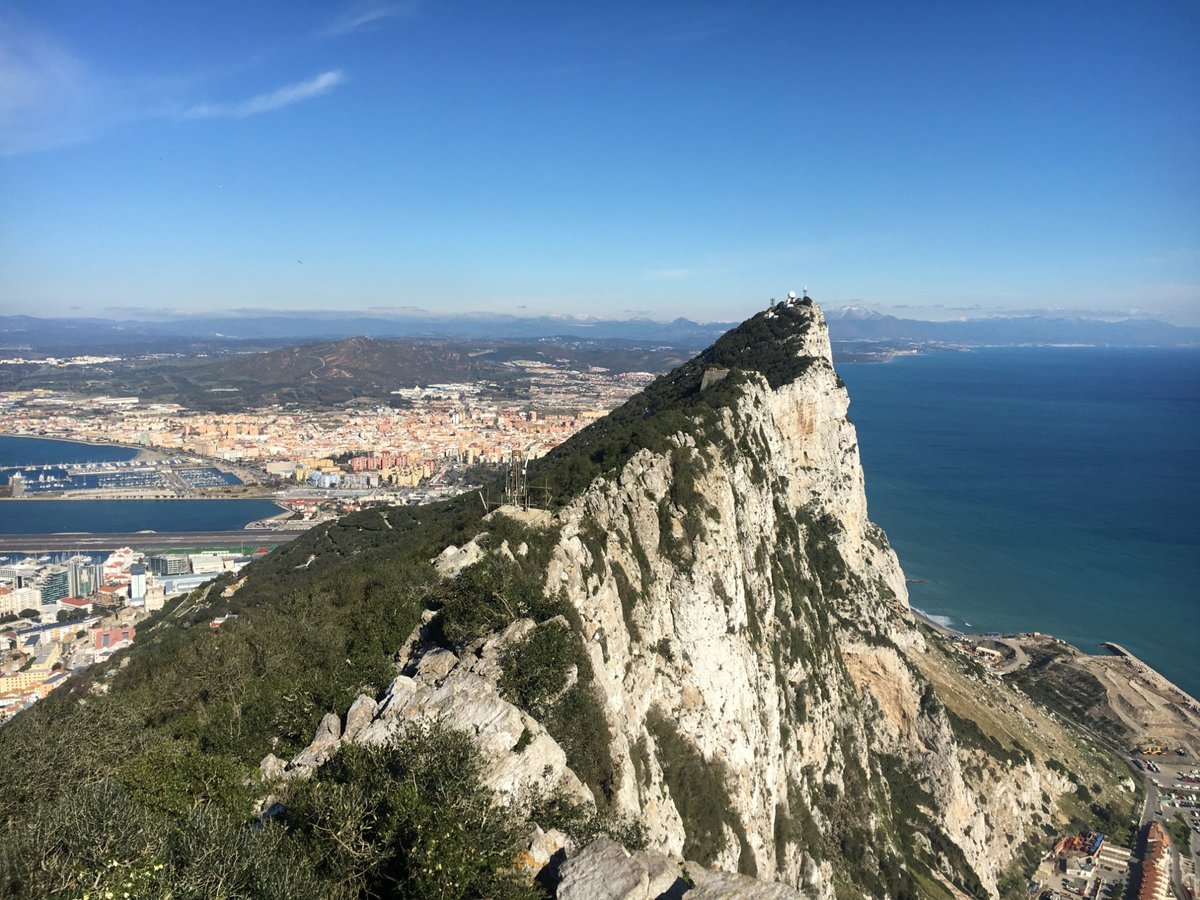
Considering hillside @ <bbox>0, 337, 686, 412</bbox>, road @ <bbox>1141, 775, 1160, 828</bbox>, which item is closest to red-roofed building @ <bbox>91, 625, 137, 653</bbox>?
road @ <bbox>1141, 775, 1160, 828</bbox>

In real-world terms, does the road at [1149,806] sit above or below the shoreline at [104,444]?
below

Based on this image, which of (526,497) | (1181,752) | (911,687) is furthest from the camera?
(1181,752)

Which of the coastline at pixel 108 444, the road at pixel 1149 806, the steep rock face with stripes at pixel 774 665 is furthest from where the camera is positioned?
the coastline at pixel 108 444

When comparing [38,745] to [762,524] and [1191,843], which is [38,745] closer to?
[762,524]

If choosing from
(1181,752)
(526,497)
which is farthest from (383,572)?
(1181,752)

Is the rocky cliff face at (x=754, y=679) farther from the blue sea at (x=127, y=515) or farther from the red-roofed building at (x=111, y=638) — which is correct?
the blue sea at (x=127, y=515)

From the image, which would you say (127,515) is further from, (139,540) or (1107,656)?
(1107,656)

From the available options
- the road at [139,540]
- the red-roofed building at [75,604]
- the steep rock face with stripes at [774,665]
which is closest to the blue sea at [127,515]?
the road at [139,540]
